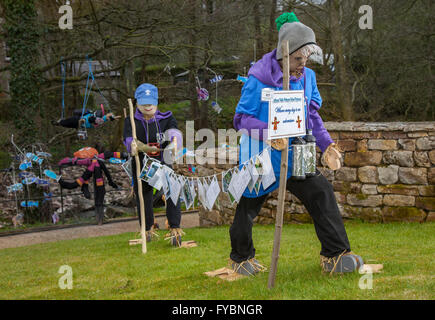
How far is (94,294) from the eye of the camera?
3709mm

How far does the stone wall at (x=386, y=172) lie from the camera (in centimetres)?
614

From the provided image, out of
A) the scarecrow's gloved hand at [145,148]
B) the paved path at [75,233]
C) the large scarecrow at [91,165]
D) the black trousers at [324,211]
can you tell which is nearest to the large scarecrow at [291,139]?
the black trousers at [324,211]

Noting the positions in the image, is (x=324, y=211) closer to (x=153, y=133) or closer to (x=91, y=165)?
(x=153, y=133)

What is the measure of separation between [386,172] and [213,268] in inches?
130

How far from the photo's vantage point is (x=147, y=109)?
5879mm

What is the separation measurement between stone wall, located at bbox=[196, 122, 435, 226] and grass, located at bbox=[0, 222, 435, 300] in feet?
1.07

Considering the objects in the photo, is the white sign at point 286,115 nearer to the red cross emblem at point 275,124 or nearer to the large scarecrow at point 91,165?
the red cross emblem at point 275,124

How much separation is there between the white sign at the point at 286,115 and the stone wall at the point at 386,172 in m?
3.55

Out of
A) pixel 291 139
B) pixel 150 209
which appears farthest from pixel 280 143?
pixel 150 209

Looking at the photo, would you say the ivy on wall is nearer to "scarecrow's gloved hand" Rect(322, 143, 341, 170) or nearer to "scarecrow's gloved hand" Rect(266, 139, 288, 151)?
"scarecrow's gloved hand" Rect(322, 143, 341, 170)

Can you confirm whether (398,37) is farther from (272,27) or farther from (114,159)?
(114,159)

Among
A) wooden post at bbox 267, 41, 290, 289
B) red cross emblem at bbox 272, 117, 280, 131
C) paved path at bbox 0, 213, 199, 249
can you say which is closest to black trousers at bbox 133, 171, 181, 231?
paved path at bbox 0, 213, 199, 249
